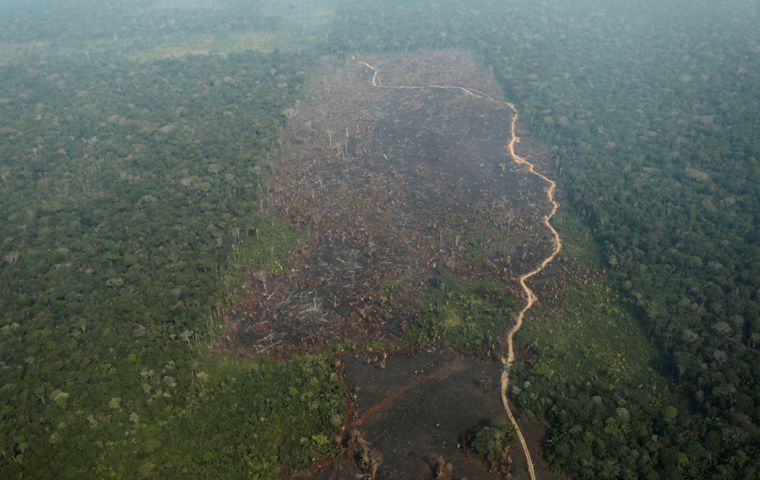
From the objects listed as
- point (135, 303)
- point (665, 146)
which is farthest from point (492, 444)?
point (665, 146)

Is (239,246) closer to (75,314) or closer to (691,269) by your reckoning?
(75,314)

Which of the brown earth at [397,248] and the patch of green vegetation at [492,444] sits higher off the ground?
the patch of green vegetation at [492,444]

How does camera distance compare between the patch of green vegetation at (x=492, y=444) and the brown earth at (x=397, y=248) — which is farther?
the brown earth at (x=397, y=248)

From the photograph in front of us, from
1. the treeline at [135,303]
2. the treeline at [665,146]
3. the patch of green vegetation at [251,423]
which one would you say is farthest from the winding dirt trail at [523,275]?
the treeline at [135,303]

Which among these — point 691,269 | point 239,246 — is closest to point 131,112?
point 239,246

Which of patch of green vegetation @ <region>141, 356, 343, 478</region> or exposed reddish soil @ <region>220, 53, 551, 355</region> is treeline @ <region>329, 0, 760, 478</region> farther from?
patch of green vegetation @ <region>141, 356, 343, 478</region>

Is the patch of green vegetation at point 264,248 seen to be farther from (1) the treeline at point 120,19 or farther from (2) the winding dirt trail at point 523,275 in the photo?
(1) the treeline at point 120,19

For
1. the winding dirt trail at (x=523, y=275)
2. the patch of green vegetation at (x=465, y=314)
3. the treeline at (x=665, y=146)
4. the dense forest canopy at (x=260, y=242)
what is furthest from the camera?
Answer: the patch of green vegetation at (x=465, y=314)

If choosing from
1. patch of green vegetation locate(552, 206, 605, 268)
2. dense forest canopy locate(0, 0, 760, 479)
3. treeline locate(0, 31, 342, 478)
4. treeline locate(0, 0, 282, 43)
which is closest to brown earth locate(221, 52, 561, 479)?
patch of green vegetation locate(552, 206, 605, 268)
